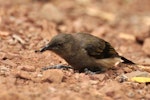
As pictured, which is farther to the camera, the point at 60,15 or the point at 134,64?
the point at 60,15

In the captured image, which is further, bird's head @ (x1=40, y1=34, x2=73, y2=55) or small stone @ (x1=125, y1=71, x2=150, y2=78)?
small stone @ (x1=125, y1=71, x2=150, y2=78)

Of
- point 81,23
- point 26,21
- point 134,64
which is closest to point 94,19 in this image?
point 81,23

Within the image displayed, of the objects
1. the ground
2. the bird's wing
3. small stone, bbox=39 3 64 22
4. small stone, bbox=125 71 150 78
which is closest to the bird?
the bird's wing

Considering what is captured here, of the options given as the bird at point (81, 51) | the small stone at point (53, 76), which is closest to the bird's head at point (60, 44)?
the bird at point (81, 51)

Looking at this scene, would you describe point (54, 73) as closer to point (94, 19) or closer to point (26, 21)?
point (26, 21)

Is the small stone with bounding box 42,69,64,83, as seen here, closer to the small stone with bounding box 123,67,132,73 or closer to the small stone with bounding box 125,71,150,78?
the small stone with bounding box 125,71,150,78

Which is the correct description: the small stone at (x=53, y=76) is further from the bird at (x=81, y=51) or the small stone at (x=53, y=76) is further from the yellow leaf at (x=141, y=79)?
the yellow leaf at (x=141, y=79)
